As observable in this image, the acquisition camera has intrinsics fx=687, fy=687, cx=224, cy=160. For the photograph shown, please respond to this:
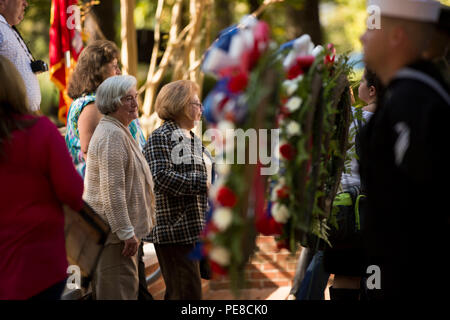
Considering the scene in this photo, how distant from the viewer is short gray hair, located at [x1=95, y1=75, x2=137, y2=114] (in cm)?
400

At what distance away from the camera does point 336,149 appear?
3.57m

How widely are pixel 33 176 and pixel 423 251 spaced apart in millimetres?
1626

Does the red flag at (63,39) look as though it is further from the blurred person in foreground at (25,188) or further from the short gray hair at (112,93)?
the blurred person in foreground at (25,188)

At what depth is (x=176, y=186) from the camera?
4.11 m

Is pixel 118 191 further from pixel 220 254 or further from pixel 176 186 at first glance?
pixel 220 254

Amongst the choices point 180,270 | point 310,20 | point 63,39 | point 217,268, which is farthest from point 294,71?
point 310,20

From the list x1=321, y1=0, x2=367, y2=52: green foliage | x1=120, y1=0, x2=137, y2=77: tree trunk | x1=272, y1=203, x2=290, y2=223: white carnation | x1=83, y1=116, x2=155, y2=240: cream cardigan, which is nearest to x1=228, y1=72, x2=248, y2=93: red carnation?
x1=272, y1=203, x2=290, y2=223: white carnation

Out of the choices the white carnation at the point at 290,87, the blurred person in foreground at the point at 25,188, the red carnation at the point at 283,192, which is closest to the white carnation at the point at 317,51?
the white carnation at the point at 290,87

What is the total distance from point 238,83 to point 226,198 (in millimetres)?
443

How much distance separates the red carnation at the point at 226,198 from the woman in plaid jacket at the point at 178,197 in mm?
1459

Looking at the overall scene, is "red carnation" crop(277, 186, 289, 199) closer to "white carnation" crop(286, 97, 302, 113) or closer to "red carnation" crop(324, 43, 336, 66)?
"white carnation" crop(286, 97, 302, 113)

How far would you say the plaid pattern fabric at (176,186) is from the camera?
4.12 metres

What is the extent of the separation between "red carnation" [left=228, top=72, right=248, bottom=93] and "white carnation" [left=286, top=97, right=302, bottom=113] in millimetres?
475

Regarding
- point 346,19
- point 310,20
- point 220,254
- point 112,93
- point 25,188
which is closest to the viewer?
point 220,254
